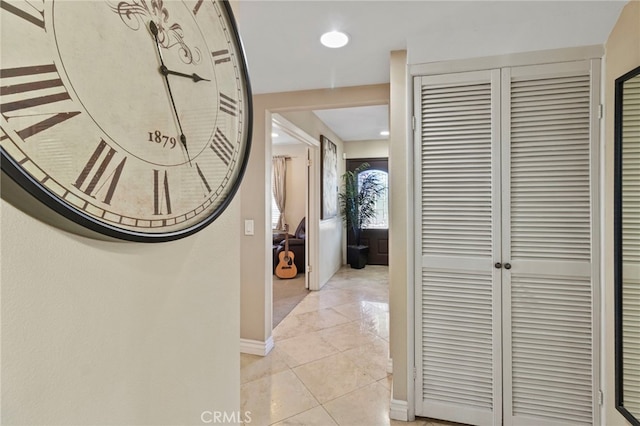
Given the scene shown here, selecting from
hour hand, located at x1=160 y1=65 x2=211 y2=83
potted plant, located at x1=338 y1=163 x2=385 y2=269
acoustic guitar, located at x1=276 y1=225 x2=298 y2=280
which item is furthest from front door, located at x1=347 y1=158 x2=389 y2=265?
hour hand, located at x1=160 y1=65 x2=211 y2=83

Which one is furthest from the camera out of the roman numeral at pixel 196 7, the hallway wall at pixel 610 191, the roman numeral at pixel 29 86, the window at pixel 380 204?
the window at pixel 380 204

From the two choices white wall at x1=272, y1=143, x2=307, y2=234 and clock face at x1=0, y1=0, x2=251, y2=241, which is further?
white wall at x1=272, y1=143, x2=307, y2=234

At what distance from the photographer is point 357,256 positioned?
20.6ft

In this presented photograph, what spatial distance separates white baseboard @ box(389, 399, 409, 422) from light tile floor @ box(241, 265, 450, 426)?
0.09ft

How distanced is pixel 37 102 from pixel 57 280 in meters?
0.25

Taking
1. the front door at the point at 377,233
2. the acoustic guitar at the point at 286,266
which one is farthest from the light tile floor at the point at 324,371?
the front door at the point at 377,233

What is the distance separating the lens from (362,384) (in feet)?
7.92

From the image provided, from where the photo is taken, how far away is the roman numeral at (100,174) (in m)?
0.47

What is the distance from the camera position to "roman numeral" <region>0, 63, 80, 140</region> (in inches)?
15.2

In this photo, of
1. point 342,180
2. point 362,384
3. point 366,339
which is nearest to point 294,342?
point 366,339

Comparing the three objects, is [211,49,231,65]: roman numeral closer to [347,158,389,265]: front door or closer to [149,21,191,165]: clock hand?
[149,21,191,165]: clock hand

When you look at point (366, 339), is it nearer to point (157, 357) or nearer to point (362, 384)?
point (362, 384)

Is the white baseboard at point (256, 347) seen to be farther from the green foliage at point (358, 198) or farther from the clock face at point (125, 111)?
the green foliage at point (358, 198)

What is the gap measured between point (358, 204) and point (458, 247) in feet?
14.4
